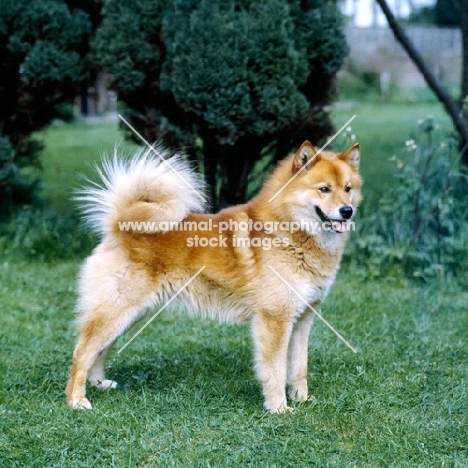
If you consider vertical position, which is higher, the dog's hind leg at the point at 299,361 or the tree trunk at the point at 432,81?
the tree trunk at the point at 432,81

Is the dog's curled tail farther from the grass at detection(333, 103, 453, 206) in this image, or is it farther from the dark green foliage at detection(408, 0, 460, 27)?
the dark green foliage at detection(408, 0, 460, 27)

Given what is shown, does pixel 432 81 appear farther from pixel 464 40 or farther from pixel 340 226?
pixel 340 226

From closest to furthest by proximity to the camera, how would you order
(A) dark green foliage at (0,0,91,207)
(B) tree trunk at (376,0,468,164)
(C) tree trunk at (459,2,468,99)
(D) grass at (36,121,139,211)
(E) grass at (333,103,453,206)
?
(A) dark green foliage at (0,0,91,207) < (B) tree trunk at (376,0,468,164) < (C) tree trunk at (459,2,468,99) < (D) grass at (36,121,139,211) < (E) grass at (333,103,453,206)

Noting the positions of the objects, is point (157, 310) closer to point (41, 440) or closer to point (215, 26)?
point (41, 440)

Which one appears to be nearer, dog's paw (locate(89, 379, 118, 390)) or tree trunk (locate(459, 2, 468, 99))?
dog's paw (locate(89, 379, 118, 390))

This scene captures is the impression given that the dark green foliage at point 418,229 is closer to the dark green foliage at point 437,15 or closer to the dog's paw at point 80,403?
the dog's paw at point 80,403

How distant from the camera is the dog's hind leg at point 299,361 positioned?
4242 mm

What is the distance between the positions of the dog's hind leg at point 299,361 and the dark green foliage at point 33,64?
394 cm

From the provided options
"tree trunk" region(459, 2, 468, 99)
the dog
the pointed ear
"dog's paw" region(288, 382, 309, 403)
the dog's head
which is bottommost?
"dog's paw" region(288, 382, 309, 403)

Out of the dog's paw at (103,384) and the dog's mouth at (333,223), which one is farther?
the dog's paw at (103,384)

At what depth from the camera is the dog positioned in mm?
4023

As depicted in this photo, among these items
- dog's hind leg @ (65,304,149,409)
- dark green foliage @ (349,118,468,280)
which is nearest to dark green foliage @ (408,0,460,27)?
dark green foliage @ (349,118,468,280)

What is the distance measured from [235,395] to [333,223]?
120 cm

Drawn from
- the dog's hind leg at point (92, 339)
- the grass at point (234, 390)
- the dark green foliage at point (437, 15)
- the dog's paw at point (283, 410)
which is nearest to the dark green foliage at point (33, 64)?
the grass at point (234, 390)
